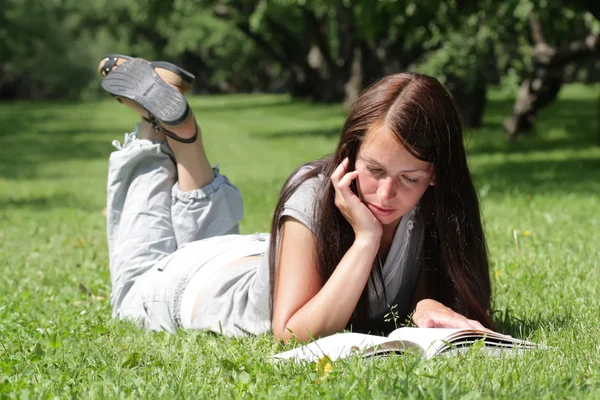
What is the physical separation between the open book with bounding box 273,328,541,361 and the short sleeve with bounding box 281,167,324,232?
1.62 ft

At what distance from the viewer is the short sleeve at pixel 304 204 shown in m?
3.83

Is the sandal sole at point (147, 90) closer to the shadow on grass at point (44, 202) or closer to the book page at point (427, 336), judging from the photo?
the book page at point (427, 336)

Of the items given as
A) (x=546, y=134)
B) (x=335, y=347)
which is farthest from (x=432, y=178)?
(x=546, y=134)

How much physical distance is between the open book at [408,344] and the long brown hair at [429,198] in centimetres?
37

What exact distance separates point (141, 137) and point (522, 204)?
220 inches

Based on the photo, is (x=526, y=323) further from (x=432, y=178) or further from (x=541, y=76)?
(x=541, y=76)

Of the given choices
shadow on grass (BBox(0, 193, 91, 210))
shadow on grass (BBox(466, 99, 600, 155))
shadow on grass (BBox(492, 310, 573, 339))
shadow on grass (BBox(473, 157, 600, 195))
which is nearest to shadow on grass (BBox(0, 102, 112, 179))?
shadow on grass (BBox(0, 193, 91, 210))

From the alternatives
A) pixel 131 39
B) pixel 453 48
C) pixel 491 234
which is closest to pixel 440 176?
pixel 491 234

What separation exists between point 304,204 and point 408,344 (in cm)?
72

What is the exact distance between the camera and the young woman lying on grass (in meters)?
3.71

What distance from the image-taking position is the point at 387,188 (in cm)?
368

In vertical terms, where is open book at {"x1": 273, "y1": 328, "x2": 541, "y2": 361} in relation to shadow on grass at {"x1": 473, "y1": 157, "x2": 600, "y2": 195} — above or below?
above

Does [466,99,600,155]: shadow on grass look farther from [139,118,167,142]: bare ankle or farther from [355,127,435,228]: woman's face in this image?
[355,127,435,228]: woman's face

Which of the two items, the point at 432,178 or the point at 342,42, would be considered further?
the point at 342,42
